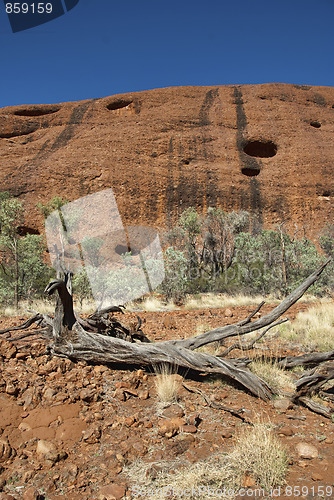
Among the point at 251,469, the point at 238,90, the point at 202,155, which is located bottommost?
the point at 251,469

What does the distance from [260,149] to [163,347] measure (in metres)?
28.7

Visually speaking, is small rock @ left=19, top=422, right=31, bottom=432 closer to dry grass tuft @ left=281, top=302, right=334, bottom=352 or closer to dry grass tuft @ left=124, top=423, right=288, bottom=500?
dry grass tuft @ left=124, top=423, right=288, bottom=500

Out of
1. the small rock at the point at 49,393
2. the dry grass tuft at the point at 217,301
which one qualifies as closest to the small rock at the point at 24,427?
the small rock at the point at 49,393

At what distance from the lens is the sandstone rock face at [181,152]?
25.0 m

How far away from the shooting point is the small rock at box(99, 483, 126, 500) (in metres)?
1.84

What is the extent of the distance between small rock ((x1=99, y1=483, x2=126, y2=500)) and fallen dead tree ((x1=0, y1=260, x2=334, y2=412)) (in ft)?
5.10

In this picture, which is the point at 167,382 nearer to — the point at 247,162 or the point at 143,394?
the point at 143,394

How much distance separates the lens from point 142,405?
297 centimetres

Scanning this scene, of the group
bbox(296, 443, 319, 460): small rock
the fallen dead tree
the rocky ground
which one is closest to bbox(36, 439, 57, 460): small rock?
the rocky ground

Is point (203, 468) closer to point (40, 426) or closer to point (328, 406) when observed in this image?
point (40, 426)

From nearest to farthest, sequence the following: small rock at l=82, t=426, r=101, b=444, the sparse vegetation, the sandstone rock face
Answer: small rock at l=82, t=426, r=101, b=444 → the sparse vegetation → the sandstone rock face

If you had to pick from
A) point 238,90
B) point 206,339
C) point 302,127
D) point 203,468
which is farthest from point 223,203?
point 203,468

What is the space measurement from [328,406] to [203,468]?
5.07 ft

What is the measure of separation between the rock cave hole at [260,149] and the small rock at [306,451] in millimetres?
28893
